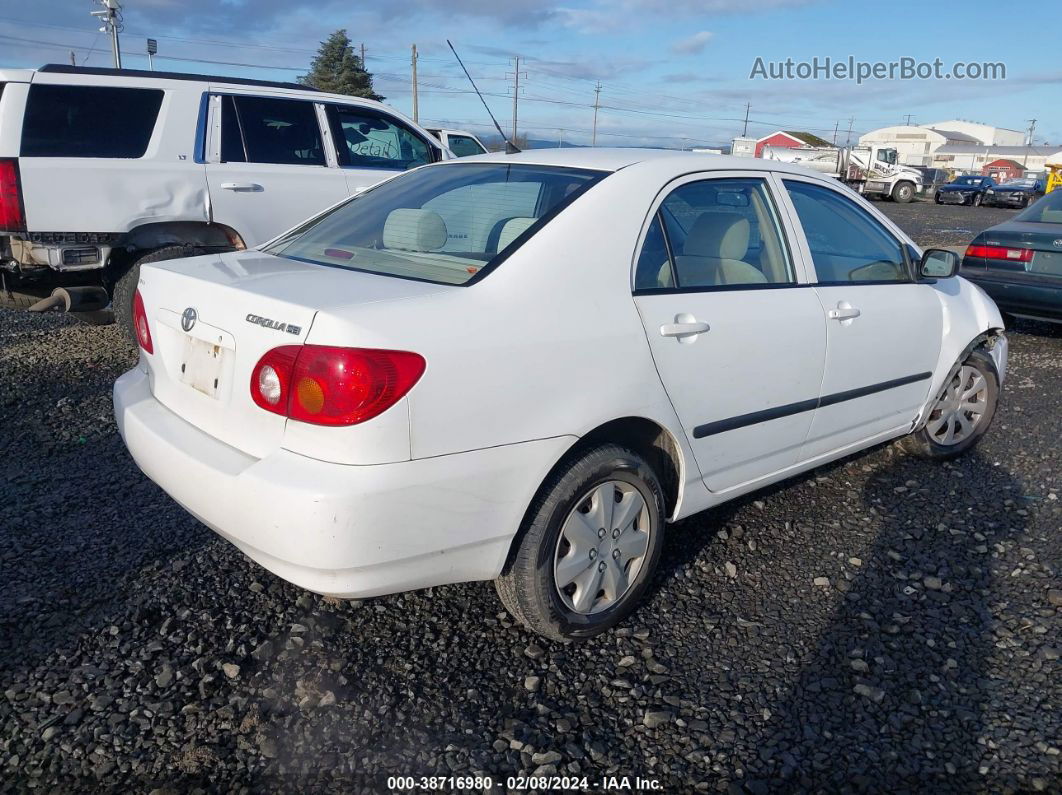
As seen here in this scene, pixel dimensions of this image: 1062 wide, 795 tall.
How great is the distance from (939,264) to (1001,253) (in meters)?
4.47

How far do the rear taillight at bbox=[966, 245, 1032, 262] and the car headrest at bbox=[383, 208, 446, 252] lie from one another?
6542mm

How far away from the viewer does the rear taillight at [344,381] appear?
216 cm

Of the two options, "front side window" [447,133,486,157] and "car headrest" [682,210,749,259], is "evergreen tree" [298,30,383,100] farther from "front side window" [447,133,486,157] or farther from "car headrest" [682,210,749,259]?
"car headrest" [682,210,749,259]

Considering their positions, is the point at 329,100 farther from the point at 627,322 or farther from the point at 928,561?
the point at 928,561

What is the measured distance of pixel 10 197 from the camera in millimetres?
5270

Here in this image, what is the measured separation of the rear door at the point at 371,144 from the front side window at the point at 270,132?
0.20 meters

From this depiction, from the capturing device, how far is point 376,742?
235 centimetres

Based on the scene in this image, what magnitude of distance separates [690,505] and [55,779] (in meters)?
2.16

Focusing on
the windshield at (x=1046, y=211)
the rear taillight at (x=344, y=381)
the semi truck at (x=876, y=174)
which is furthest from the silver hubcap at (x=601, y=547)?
the semi truck at (x=876, y=174)

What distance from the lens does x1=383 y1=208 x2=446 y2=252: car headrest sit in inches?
118

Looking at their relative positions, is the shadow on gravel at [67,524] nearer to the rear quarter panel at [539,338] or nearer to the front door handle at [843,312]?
the rear quarter panel at [539,338]

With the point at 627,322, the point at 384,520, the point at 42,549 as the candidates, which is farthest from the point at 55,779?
the point at 627,322

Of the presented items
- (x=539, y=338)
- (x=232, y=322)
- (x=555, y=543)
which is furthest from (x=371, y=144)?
(x=555, y=543)

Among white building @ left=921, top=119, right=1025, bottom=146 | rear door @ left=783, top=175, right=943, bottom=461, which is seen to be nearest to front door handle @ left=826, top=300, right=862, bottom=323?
rear door @ left=783, top=175, right=943, bottom=461
